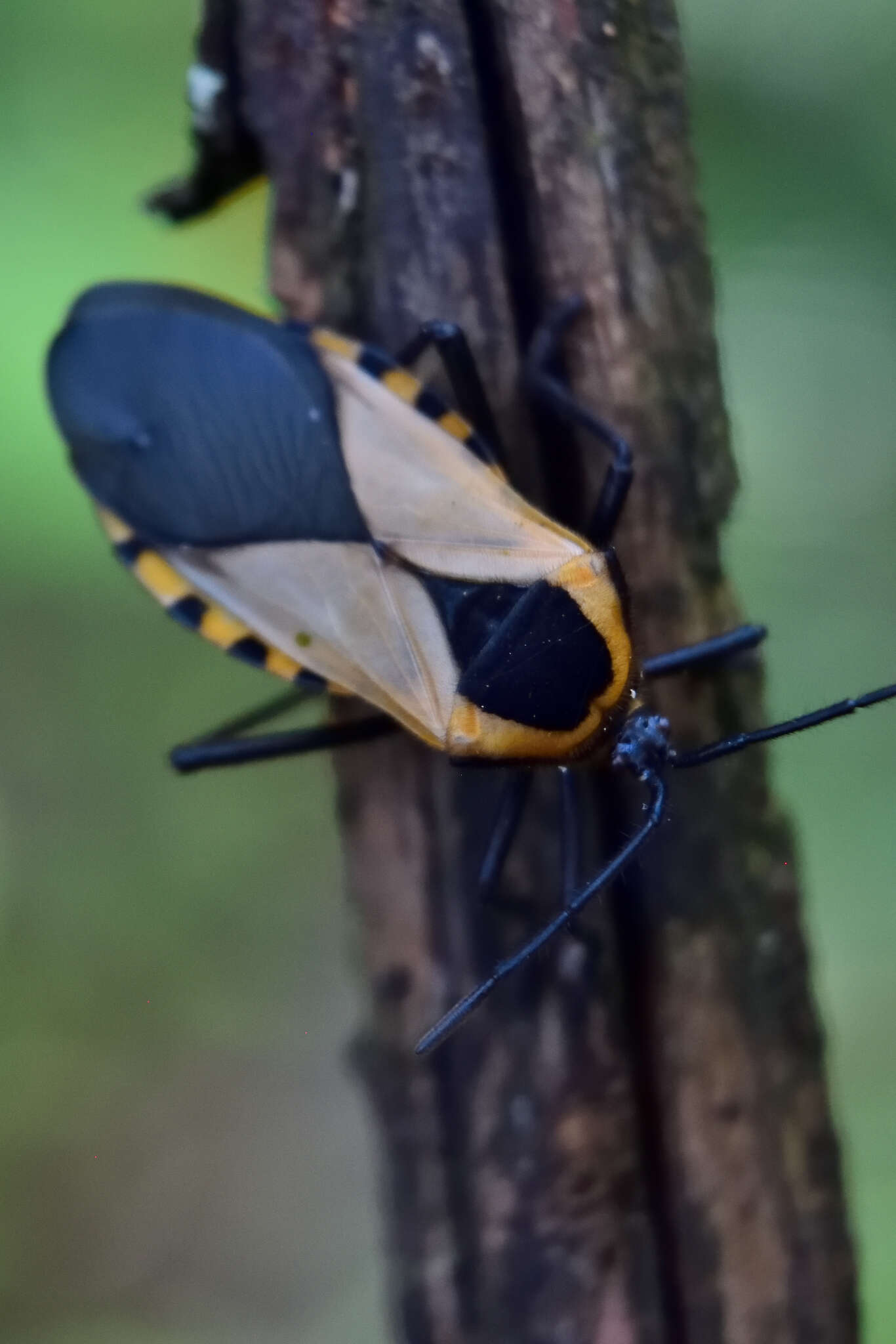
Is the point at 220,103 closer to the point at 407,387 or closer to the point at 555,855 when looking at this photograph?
the point at 407,387

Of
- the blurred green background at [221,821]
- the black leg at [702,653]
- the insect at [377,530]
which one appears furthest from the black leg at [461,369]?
the blurred green background at [221,821]

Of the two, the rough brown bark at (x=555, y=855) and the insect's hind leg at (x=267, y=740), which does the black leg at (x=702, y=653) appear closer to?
the rough brown bark at (x=555, y=855)

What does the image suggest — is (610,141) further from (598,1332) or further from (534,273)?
(598,1332)

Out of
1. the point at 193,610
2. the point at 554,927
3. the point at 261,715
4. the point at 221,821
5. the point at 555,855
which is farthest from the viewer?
the point at 221,821

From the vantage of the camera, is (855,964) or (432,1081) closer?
(432,1081)

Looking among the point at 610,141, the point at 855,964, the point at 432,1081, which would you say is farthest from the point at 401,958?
the point at 855,964

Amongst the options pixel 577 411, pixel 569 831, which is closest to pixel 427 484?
pixel 577 411
